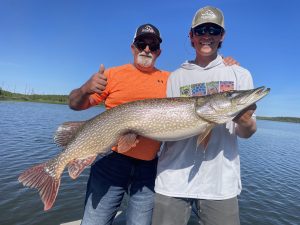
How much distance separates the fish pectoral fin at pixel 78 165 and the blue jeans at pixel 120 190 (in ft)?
0.87

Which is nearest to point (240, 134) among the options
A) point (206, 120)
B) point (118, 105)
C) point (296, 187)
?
point (206, 120)

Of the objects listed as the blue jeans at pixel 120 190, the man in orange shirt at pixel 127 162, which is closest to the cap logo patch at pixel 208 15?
the man in orange shirt at pixel 127 162

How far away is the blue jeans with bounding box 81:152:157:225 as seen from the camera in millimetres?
3678

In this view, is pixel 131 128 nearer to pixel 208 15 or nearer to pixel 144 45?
pixel 144 45

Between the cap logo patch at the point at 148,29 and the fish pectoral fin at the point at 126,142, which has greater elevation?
the cap logo patch at the point at 148,29

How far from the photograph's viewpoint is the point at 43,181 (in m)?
3.44

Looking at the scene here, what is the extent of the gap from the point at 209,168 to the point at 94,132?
145 cm

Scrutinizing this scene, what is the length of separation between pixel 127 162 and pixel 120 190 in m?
0.39

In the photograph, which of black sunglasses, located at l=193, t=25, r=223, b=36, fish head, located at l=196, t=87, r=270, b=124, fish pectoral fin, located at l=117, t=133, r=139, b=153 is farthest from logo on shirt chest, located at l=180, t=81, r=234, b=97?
fish pectoral fin, located at l=117, t=133, r=139, b=153

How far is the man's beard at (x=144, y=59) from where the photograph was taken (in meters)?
3.88

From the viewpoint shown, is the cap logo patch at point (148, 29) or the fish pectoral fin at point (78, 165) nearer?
the fish pectoral fin at point (78, 165)

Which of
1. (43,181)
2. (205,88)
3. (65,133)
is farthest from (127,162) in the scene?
(205,88)

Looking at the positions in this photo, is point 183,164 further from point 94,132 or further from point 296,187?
point 296,187

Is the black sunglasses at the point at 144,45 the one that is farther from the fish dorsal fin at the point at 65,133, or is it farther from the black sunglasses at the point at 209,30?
the fish dorsal fin at the point at 65,133
